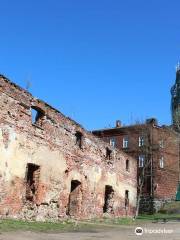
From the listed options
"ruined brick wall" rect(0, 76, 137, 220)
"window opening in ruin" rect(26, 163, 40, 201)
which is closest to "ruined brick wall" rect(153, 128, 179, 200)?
"ruined brick wall" rect(0, 76, 137, 220)

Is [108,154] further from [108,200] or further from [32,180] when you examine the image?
[32,180]

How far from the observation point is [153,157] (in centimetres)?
4300

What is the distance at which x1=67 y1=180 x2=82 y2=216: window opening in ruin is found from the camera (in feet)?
74.2

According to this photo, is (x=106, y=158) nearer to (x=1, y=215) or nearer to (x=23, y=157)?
(x=23, y=157)

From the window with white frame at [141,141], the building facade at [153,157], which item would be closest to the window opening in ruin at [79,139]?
the building facade at [153,157]

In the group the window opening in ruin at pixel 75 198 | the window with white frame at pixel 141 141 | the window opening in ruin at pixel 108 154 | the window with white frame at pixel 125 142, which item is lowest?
the window opening in ruin at pixel 75 198

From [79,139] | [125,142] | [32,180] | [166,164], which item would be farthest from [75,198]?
[125,142]

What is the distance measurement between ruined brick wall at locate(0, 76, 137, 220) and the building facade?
601 inches

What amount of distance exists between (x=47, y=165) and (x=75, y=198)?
4171mm

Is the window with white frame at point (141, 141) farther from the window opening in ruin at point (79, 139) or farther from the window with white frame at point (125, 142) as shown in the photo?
the window opening in ruin at point (79, 139)

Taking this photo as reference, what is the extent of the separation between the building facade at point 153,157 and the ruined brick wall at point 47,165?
50.0ft

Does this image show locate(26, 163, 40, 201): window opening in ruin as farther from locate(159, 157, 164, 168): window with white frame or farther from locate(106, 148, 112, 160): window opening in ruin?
locate(159, 157, 164, 168): window with white frame

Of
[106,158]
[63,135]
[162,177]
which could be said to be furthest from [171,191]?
[63,135]

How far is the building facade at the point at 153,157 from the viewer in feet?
139
